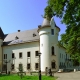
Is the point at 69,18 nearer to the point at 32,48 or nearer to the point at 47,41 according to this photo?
the point at 47,41

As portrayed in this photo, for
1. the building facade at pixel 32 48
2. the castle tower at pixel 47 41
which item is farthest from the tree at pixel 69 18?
the castle tower at pixel 47 41

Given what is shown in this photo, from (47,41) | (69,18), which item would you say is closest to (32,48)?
(47,41)

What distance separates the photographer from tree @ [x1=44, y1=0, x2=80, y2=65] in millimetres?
14172

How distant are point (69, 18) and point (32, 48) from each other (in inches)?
1260

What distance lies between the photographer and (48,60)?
137ft

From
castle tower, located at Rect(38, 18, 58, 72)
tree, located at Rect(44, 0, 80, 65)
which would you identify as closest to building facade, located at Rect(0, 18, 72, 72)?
castle tower, located at Rect(38, 18, 58, 72)

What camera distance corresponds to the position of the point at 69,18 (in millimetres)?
14836

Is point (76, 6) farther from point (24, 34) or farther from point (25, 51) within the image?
point (24, 34)

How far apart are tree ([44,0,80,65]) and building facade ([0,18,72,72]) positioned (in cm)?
2297

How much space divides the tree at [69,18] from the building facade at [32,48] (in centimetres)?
2297

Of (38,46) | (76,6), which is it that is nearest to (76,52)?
(76,6)

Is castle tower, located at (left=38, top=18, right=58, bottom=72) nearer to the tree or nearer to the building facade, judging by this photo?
the building facade

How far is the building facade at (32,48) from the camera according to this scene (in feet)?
138

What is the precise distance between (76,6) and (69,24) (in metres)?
2.01
